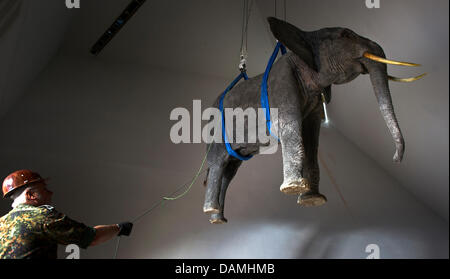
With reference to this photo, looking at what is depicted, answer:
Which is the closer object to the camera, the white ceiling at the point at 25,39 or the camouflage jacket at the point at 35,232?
the camouflage jacket at the point at 35,232

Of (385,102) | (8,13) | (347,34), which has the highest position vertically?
(8,13)

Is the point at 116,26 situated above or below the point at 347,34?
above

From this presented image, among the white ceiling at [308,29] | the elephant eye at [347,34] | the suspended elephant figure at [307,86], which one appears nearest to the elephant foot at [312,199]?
the suspended elephant figure at [307,86]

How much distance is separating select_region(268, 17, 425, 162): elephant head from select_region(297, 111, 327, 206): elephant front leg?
10.3 inches

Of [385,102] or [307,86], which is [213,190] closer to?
[307,86]

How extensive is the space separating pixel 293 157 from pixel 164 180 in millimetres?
1995

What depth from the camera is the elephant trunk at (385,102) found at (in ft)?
6.39

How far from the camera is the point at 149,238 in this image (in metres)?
3.69

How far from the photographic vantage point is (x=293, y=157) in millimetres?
2072

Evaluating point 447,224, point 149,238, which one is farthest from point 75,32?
point 447,224

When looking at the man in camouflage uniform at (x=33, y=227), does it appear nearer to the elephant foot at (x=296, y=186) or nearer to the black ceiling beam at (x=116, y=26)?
the elephant foot at (x=296, y=186)

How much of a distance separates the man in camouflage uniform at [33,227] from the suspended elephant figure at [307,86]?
93 cm

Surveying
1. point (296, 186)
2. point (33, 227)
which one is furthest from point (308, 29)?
point (33, 227)

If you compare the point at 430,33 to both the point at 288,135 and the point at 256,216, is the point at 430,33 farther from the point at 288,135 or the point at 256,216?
the point at 256,216
